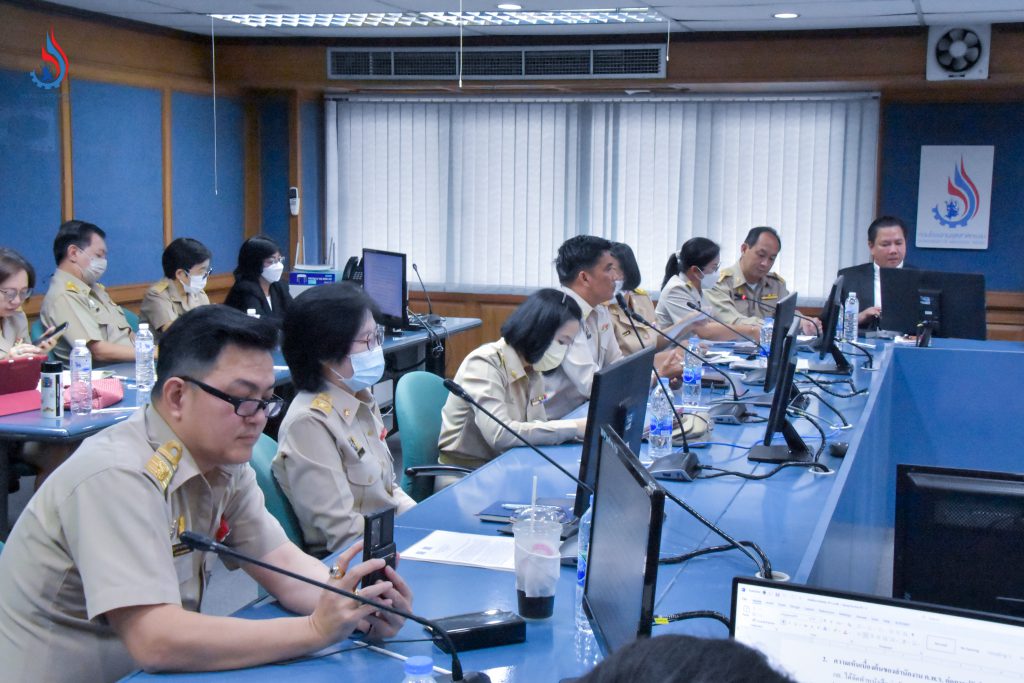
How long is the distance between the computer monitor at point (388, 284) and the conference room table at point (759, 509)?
7.83ft

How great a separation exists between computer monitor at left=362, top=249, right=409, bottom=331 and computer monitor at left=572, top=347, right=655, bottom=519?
3245 millimetres

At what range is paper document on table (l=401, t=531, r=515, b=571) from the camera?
2.16m

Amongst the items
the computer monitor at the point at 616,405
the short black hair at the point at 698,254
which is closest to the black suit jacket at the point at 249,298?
the short black hair at the point at 698,254

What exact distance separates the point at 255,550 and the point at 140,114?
5.06 m

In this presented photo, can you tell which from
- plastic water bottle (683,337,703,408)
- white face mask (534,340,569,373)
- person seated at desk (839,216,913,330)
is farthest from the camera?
person seated at desk (839,216,913,330)

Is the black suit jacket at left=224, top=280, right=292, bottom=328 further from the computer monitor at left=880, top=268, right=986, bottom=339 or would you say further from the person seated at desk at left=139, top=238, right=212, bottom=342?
the computer monitor at left=880, top=268, right=986, bottom=339

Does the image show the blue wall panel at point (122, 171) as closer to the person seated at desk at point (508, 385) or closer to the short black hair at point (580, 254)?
the short black hair at point (580, 254)

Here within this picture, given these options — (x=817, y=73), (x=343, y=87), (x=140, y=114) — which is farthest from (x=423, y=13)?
(x=817, y=73)

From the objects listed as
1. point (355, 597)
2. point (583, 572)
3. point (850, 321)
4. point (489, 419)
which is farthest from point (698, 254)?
point (355, 597)

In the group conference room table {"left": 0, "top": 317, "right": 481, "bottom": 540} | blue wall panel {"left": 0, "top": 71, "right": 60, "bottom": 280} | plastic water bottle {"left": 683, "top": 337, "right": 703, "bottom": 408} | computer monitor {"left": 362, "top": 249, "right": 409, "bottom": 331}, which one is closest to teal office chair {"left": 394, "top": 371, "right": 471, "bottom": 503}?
conference room table {"left": 0, "top": 317, "right": 481, "bottom": 540}

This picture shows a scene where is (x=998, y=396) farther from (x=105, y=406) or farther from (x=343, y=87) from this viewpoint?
(x=343, y=87)

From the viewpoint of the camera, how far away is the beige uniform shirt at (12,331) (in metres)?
4.28

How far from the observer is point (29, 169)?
5586mm

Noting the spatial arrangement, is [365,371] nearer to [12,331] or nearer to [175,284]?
[12,331]
